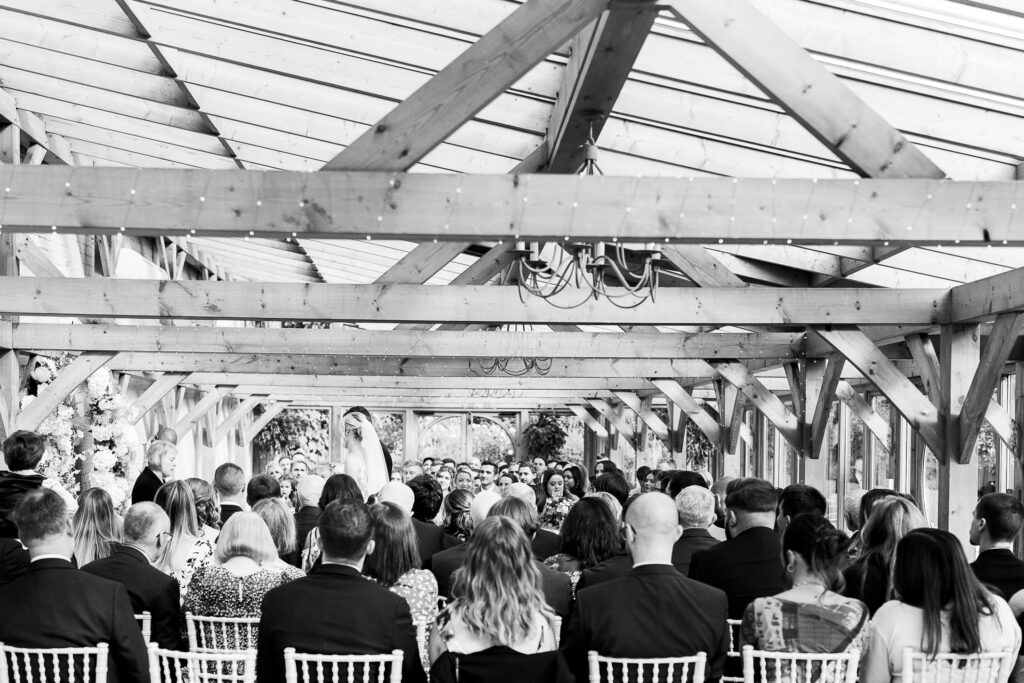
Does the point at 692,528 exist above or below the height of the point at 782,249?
below

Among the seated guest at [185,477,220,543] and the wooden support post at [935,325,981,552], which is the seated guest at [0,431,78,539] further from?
the wooden support post at [935,325,981,552]

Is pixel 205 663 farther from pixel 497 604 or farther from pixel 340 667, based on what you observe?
pixel 497 604

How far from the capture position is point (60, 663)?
12.1ft

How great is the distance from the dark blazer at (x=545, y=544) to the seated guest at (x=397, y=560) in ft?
5.19

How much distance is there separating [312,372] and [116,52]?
202 inches

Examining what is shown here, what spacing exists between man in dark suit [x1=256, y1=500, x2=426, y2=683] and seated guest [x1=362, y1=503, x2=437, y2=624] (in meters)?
0.76

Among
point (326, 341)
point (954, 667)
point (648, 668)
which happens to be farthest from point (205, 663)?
point (326, 341)

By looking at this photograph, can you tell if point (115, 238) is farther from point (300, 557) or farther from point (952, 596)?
point (952, 596)

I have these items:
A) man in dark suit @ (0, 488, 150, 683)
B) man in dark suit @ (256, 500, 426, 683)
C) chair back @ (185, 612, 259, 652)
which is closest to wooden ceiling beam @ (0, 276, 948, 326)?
chair back @ (185, 612, 259, 652)

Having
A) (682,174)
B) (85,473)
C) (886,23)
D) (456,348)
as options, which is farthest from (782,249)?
(85,473)

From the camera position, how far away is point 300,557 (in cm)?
612

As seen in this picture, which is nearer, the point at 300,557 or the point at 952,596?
the point at 952,596

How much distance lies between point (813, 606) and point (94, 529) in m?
3.30

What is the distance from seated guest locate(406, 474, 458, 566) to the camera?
618 centimetres
